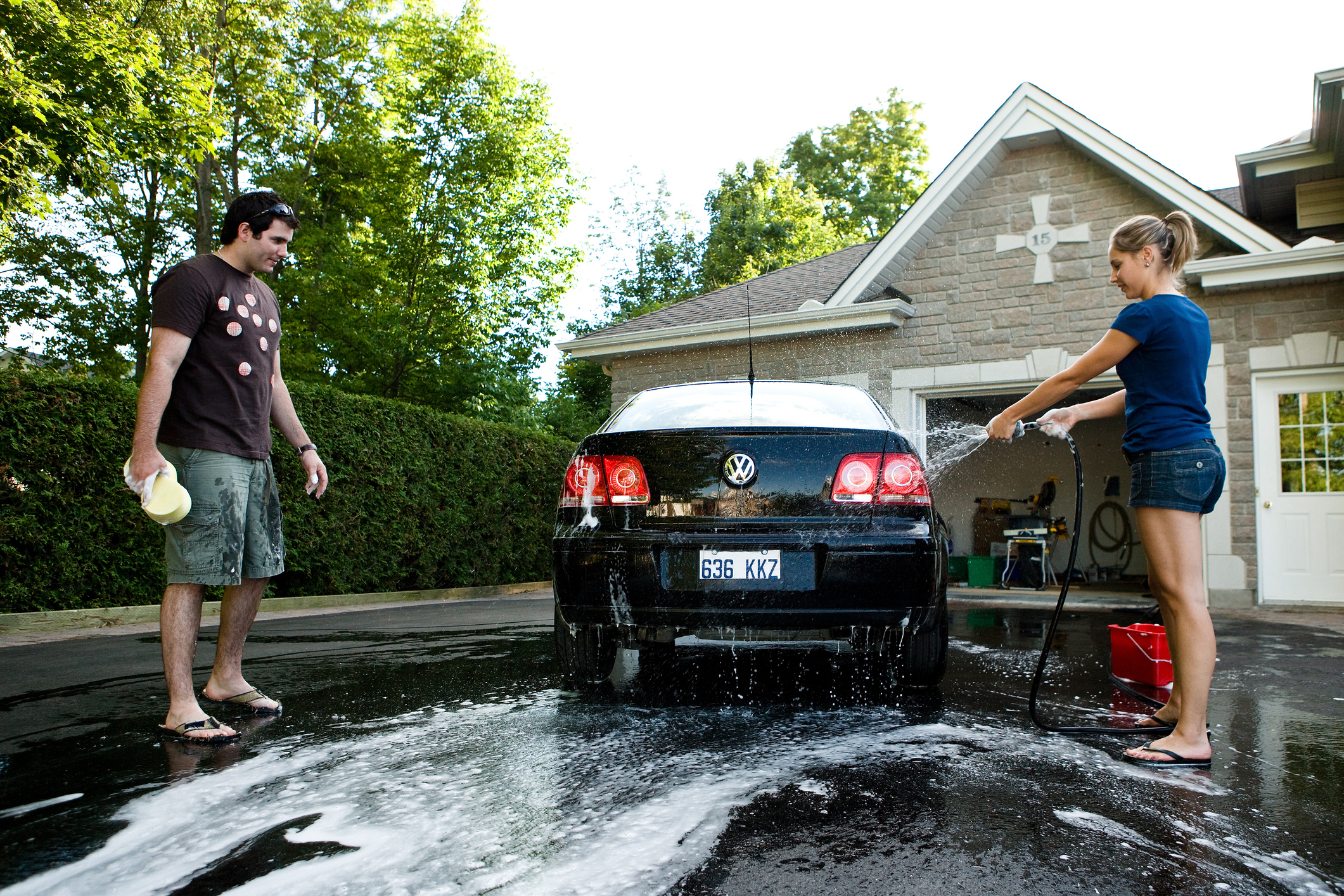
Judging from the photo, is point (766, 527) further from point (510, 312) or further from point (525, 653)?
point (510, 312)

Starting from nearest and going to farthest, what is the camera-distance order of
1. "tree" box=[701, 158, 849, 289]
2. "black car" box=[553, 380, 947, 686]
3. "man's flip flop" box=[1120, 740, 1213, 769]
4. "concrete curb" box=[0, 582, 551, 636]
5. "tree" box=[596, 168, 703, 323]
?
1. "man's flip flop" box=[1120, 740, 1213, 769]
2. "black car" box=[553, 380, 947, 686]
3. "concrete curb" box=[0, 582, 551, 636]
4. "tree" box=[701, 158, 849, 289]
5. "tree" box=[596, 168, 703, 323]

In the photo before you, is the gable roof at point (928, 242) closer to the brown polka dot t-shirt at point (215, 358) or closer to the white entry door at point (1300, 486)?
the white entry door at point (1300, 486)

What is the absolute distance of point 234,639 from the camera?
364cm

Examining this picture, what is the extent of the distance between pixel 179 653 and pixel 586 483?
1.61 meters

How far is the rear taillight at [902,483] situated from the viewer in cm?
353

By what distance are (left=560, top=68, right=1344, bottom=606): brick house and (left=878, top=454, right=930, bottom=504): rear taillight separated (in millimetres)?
6782

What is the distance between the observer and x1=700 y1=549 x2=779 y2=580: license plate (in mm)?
3408

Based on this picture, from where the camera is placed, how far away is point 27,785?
2682 millimetres

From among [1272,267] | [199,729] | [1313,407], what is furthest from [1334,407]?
[199,729]

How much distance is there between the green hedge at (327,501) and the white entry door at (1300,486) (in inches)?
364

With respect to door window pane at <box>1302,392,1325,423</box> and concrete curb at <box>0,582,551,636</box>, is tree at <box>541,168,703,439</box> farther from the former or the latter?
door window pane at <box>1302,392,1325,423</box>

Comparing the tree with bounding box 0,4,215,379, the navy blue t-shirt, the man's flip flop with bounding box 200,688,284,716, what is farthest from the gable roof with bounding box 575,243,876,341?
the tree with bounding box 0,4,215,379

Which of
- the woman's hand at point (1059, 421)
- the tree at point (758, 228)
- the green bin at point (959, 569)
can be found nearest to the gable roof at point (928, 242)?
the green bin at point (959, 569)

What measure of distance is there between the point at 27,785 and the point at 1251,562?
10.5 m
